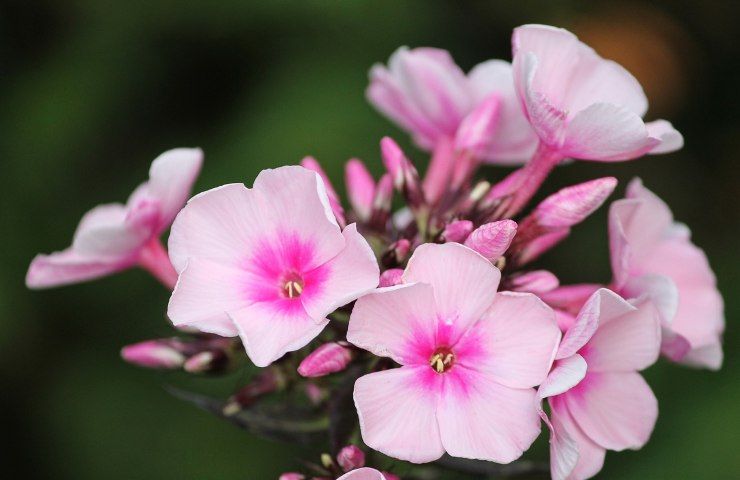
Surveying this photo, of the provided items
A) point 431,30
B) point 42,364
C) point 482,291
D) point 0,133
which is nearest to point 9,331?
point 42,364

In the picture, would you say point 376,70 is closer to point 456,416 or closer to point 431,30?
point 456,416

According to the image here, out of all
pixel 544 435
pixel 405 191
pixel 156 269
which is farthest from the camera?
pixel 544 435

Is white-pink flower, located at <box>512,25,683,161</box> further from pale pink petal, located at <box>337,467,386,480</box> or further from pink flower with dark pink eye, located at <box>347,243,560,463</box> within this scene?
pale pink petal, located at <box>337,467,386,480</box>

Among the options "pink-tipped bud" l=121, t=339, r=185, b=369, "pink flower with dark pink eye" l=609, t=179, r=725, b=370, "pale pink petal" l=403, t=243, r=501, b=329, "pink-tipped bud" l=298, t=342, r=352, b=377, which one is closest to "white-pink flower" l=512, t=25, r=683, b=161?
"pink flower with dark pink eye" l=609, t=179, r=725, b=370

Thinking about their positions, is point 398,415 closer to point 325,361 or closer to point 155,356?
point 325,361

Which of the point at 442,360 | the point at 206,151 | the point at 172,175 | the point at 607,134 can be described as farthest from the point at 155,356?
the point at 206,151

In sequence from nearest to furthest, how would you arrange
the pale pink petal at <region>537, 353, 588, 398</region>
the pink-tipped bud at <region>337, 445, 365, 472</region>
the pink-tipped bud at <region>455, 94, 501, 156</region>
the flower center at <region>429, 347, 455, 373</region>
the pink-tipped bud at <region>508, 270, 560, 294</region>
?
the pale pink petal at <region>537, 353, 588, 398</region>, the flower center at <region>429, 347, 455, 373</region>, the pink-tipped bud at <region>337, 445, 365, 472</region>, the pink-tipped bud at <region>508, 270, 560, 294</region>, the pink-tipped bud at <region>455, 94, 501, 156</region>
